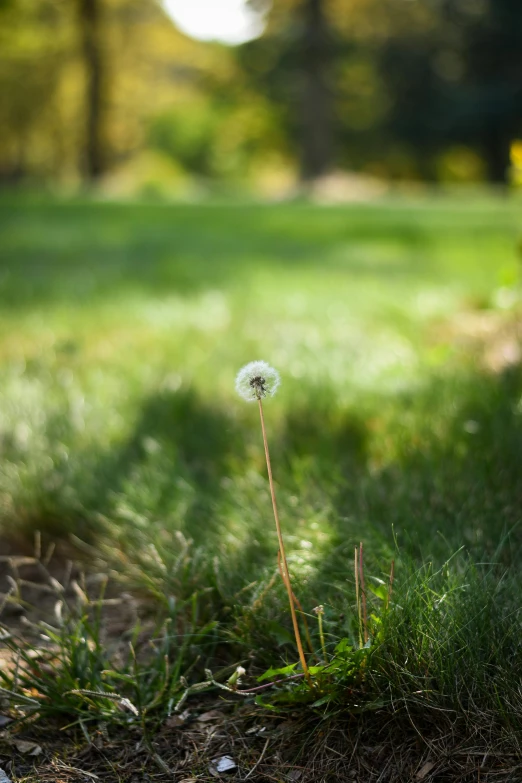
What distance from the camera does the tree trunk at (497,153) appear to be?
30753mm

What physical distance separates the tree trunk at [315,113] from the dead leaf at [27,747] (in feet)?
74.0

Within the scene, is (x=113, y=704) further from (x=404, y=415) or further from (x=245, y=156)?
(x=245, y=156)

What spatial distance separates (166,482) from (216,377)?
3.60 feet

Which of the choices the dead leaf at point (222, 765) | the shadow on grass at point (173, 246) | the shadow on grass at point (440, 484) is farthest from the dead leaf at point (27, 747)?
the shadow on grass at point (173, 246)

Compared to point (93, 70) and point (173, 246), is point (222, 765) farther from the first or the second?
point (93, 70)

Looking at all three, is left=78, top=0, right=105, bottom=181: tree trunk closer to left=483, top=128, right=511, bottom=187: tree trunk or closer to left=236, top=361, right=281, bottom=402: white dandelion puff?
left=483, top=128, right=511, bottom=187: tree trunk

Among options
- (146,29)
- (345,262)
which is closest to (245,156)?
(146,29)

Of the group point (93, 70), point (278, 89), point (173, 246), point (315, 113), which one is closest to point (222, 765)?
point (173, 246)

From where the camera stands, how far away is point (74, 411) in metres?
2.88

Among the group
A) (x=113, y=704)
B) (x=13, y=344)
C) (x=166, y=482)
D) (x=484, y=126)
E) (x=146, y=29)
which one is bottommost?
(x=113, y=704)

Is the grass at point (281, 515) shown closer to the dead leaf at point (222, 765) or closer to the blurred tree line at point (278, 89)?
the dead leaf at point (222, 765)

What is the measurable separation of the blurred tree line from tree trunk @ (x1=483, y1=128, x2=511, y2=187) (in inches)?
3.3

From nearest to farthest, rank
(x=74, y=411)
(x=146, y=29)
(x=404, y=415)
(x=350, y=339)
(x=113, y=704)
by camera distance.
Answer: (x=113, y=704), (x=404, y=415), (x=74, y=411), (x=350, y=339), (x=146, y=29)

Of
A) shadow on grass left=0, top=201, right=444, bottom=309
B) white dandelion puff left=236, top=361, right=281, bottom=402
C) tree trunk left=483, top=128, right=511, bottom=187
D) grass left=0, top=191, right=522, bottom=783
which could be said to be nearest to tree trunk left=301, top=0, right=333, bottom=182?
tree trunk left=483, top=128, right=511, bottom=187
